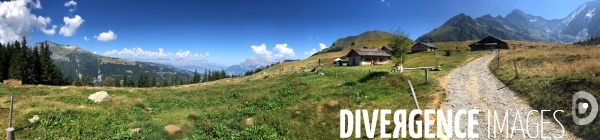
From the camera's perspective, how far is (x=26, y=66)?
284 ft

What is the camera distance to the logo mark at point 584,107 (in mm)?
14148

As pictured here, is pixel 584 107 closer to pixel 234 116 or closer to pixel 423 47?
pixel 234 116

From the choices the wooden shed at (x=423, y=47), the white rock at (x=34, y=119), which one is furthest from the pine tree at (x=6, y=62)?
the wooden shed at (x=423, y=47)

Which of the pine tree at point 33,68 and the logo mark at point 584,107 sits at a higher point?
the pine tree at point 33,68

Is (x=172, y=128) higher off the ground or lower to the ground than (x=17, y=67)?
lower

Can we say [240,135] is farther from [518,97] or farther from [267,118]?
[518,97]

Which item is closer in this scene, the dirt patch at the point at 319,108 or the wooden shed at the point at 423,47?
the dirt patch at the point at 319,108

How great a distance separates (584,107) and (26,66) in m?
124

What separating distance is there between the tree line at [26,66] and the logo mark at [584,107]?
397ft

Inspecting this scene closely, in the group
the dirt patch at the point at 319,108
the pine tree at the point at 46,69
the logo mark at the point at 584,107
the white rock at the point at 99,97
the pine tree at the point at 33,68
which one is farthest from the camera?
the pine tree at the point at 46,69

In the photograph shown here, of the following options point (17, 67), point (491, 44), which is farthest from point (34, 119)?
point (491, 44)

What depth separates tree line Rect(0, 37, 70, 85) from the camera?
85500mm

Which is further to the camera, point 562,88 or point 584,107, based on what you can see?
point 562,88

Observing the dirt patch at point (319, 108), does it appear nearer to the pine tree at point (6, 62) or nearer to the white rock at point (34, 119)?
the white rock at point (34, 119)
